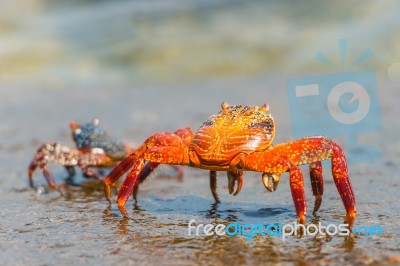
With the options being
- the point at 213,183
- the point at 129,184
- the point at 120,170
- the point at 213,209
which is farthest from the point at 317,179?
the point at 120,170

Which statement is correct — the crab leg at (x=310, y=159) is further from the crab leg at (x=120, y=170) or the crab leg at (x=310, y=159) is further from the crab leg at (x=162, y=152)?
the crab leg at (x=120, y=170)

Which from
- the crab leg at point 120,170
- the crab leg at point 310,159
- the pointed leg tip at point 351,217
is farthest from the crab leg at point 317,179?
the crab leg at point 120,170

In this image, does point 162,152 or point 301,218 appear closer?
point 301,218

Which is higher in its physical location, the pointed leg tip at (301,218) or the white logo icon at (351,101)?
the white logo icon at (351,101)

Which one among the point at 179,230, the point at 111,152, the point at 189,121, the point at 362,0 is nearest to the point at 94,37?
the point at 362,0

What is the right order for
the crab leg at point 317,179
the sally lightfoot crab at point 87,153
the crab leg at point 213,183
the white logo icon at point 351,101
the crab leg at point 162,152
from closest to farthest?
the crab leg at point 317,179 < the crab leg at point 162,152 < the crab leg at point 213,183 < the sally lightfoot crab at point 87,153 < the white logo icon at point 351,101

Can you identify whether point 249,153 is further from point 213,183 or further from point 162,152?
point 213,183

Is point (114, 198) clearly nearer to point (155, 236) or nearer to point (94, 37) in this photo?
point (155, 236)
